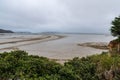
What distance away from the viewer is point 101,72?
13.2 meters

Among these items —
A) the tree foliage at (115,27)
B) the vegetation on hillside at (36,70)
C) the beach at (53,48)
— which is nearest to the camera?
the vegetation on hillside at (36,70)

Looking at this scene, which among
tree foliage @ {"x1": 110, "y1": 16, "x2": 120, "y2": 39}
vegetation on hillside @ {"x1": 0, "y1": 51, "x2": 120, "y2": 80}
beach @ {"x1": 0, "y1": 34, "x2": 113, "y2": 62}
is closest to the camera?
vegetation on hillside @ {"x1": 0, "y1": 51, "x2": 120, "y2": 80}

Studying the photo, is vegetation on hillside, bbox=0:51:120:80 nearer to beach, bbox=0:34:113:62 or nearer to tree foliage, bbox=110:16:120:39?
tree foliage, bbox=110:16:120:39

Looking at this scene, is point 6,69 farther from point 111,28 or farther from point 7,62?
point 111,28

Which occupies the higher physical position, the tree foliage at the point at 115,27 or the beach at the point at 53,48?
the tree foliage at the point at 115,27

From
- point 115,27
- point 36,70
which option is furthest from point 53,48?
point 36,70

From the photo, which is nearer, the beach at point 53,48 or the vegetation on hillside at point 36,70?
the vegetation on hillside at point 36,70

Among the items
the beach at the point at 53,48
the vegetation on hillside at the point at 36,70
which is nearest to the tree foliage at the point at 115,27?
the beach at the point at 53,48

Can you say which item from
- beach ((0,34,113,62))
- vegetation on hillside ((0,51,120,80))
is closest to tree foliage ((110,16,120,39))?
beach ((0,34,113,62))

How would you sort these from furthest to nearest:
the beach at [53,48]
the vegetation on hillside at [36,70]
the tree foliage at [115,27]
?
1. the beach at [53,48]
2. the tree foliage at [115,27]
3. the vegetation on hillside at [36,70]

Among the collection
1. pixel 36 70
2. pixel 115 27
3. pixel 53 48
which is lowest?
pixel 53 48

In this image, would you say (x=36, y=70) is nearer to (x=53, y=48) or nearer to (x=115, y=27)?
(x=115, y=27)

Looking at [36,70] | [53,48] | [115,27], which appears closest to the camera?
[36,70]

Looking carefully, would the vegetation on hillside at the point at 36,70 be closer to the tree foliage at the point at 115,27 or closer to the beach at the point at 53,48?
the tree foliage at the point at 115,27
